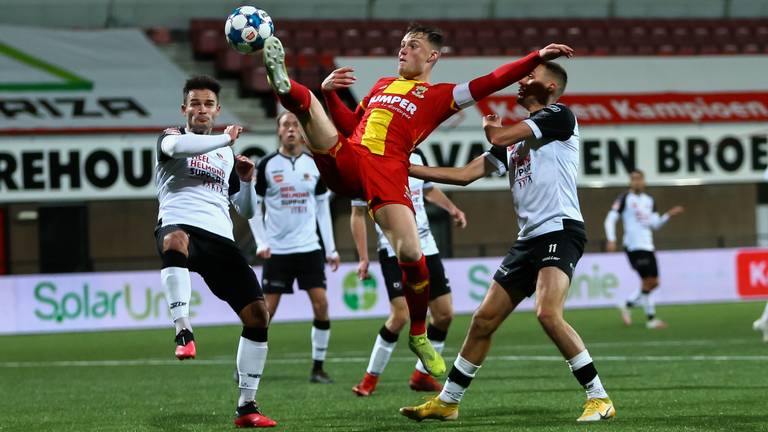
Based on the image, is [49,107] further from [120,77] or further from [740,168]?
[740,168]

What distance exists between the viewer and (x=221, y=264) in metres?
7.06

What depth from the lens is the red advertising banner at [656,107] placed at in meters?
23.4

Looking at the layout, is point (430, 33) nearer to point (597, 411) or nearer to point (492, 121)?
point (492, 121)

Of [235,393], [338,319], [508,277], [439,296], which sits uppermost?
[508,277]

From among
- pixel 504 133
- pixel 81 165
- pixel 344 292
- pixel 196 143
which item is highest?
Answer: pixel 504 133

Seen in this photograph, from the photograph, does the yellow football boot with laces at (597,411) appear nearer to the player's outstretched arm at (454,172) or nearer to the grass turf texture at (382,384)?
the grass turf texture at (382,384)

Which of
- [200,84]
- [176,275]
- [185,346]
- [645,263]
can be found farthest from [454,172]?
[645,263]

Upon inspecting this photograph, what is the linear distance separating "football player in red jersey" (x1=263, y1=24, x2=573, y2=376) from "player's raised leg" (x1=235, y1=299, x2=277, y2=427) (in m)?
0.94

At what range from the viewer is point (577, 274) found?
836 inches

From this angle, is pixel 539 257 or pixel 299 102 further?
pixel 539 257

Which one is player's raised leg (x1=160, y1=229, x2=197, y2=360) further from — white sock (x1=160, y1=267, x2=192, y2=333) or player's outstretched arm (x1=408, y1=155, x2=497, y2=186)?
player's outstretched arm (x1=408, y1=155, x2=497, y2=186)

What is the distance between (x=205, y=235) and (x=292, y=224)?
382 cm

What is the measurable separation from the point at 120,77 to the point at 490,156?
17142mm

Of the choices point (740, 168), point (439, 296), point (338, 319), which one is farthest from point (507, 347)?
point (740, 168)
